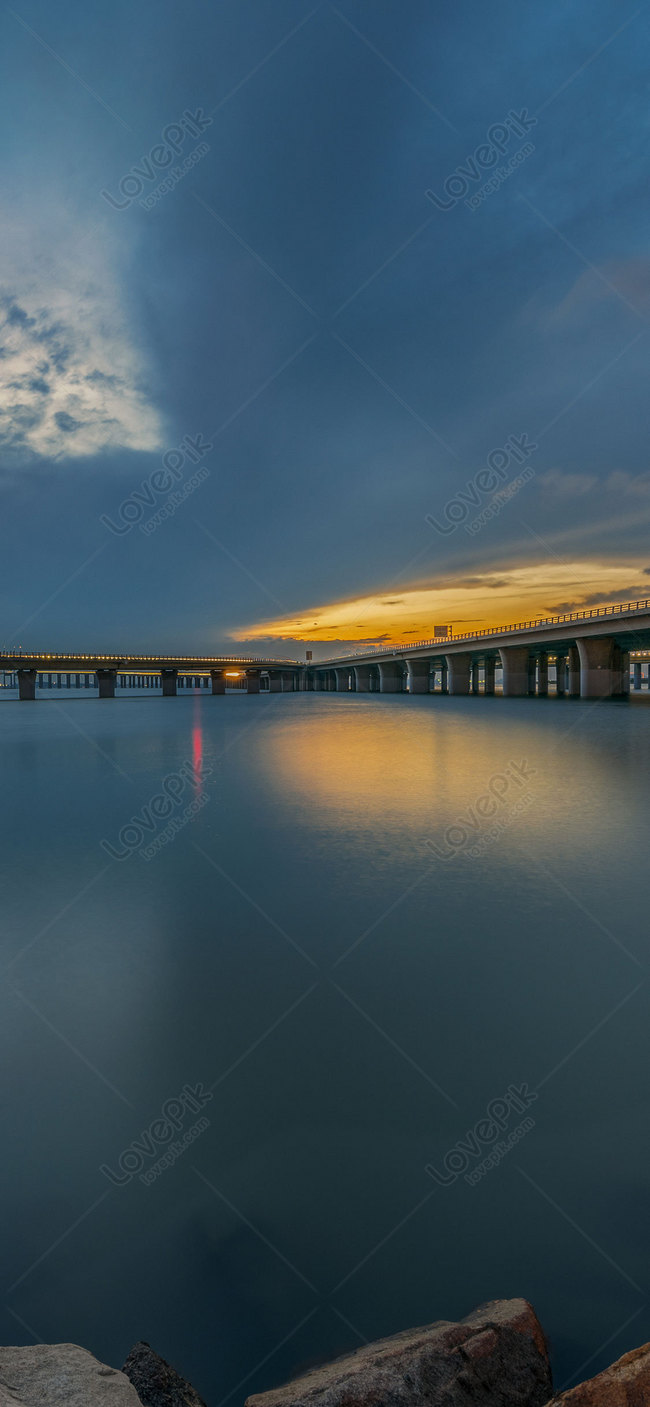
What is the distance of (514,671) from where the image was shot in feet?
271

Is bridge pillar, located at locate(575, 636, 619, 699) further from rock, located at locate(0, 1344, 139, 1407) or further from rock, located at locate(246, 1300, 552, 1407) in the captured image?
rock, located at locate(0, 1344, 139, 1407)

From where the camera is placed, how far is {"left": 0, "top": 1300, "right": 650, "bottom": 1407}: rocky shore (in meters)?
1.98

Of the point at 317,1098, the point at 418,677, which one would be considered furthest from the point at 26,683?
the point at 317,1098

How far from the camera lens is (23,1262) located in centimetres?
292

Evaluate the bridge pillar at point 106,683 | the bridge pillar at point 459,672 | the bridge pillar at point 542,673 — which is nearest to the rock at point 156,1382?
A: the bridge pillar at point 459,672

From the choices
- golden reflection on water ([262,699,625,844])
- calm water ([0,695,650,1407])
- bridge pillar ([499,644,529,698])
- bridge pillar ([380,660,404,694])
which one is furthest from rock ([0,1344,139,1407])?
bridge pillar ([380,660,404,694])

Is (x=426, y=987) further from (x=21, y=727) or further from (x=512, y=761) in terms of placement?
(x=21, y=727)

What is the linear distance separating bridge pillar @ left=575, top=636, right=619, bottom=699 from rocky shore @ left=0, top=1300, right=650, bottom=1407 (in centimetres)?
6214

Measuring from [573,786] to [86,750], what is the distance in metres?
20.9

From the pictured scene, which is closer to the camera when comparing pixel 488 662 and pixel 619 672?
pixel 619 672

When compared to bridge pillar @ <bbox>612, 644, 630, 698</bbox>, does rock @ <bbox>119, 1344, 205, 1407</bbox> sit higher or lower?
lower

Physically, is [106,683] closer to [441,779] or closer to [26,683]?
[26,683]

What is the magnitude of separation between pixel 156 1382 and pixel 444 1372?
1117 millimetres

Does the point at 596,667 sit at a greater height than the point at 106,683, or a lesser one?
lesser
